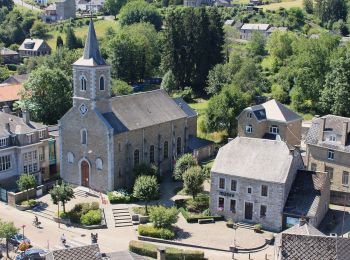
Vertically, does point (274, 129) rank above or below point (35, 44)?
below

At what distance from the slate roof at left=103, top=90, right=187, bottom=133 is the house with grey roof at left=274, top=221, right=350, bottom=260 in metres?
28.6

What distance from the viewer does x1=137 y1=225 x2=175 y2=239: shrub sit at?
51.0 m

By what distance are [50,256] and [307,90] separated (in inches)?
2522

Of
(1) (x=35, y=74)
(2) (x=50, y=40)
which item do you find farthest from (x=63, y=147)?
(2) (x=50, y=40)

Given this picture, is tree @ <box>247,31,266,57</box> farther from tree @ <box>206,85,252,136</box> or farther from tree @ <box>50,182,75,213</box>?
tree @ <box>50,182,75,213</box>

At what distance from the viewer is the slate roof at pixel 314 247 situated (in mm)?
36406

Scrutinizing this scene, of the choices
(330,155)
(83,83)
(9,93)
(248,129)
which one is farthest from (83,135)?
(9,93)

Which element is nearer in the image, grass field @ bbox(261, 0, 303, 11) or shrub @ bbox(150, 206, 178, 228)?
shrub @ bbox(150, 206, 178, 228)

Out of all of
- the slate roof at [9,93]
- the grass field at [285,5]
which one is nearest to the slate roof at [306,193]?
the slate roof at [9,93]

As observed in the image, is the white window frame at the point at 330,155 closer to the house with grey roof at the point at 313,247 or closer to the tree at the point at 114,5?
the house with grey roof at the point at 313,247

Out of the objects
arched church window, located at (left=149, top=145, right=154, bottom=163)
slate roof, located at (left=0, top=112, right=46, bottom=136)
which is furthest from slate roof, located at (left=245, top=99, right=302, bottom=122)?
slate roof, located at (left=0, top=112, right=46, bottom=136)

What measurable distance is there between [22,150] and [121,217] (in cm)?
1559

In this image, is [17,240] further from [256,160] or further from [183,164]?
[256,160]

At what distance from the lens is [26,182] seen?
5934 centimetres
